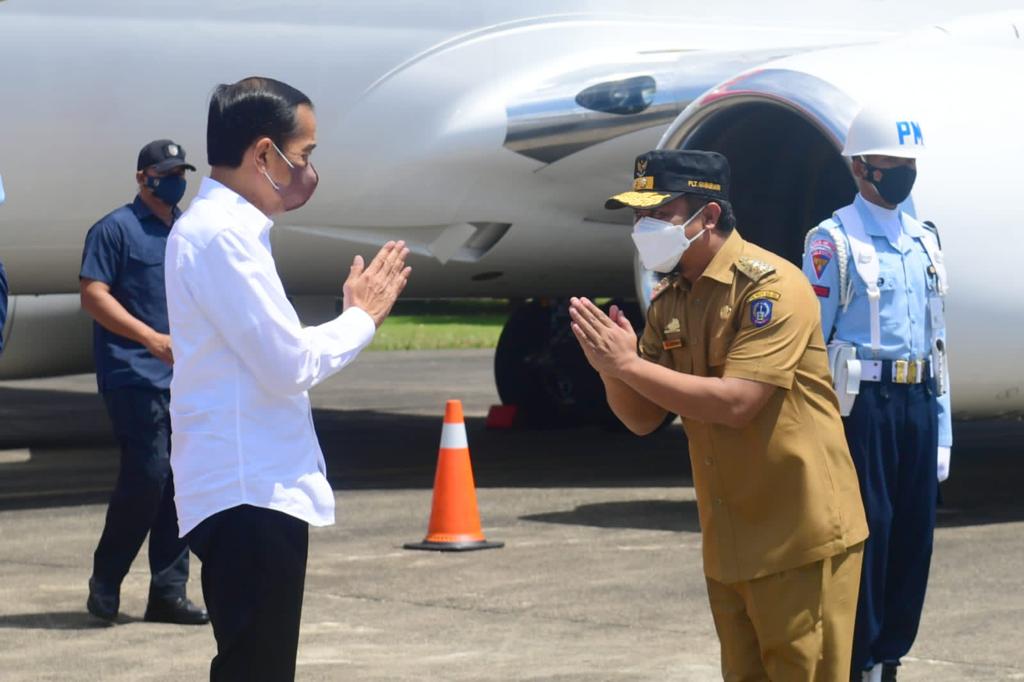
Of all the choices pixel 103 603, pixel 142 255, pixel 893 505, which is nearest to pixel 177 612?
pixel 103 603

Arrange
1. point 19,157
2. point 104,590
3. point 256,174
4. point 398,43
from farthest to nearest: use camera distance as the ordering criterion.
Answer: point 398,43 < point 19,157 < point 104,590 < point 256,174

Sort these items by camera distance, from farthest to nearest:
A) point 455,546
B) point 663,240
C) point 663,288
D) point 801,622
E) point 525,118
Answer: point 525,118, point 455,546, point 663,288, point 663,240, point 801,622

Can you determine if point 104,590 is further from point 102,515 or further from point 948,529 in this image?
point 948,529

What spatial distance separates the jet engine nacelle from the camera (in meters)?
8.24

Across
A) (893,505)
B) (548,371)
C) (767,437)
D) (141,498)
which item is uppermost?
(767,437)

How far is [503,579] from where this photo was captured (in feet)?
25.3

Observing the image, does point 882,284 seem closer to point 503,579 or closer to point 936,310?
point 936,310

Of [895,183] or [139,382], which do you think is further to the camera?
[139,382]

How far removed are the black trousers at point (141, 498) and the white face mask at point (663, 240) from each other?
3.35 meters

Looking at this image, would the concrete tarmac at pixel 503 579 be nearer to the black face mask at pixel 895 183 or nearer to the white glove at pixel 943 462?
the white glove at pixel 943 462

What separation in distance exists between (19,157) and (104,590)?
3.32 metres

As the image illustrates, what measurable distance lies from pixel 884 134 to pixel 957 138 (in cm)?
297

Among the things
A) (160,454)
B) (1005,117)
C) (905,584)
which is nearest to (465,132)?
(1005,117)

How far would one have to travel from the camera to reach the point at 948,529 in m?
8.84
